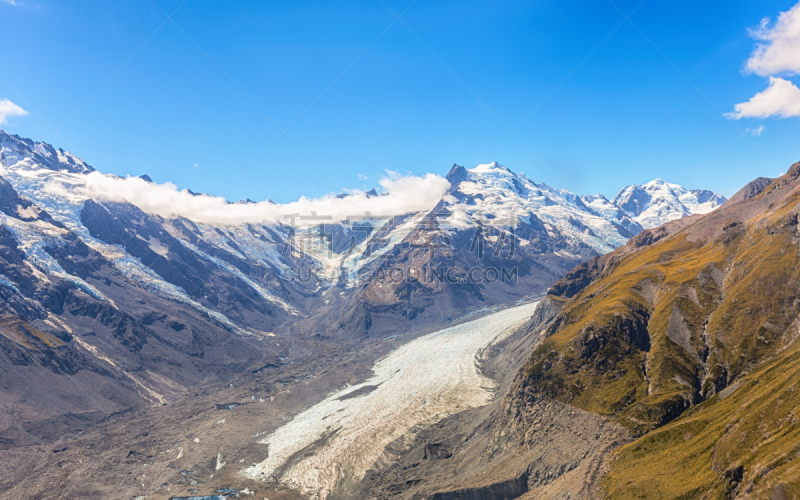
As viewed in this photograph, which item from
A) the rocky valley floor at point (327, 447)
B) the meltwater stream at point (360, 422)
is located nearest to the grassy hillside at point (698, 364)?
the rocky valley floor at point (327, 447)

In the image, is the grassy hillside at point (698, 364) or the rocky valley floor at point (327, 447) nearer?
the grassy hillside at point (698, 364)

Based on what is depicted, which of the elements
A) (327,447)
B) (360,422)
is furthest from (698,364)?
(327,447)

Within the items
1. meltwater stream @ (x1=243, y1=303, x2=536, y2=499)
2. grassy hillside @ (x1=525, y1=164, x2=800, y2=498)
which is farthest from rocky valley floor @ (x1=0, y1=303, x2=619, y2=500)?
grassy hillside @ (x1=525, y1=164, x2=800, y2=498)

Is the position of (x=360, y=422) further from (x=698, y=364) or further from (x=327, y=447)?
(x=698, y=364)

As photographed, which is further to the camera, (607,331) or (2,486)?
(2,486)

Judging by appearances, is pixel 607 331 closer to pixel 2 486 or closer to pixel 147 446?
pixel 147 446

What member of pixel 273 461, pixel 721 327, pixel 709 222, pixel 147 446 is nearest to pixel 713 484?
pixel 721 327

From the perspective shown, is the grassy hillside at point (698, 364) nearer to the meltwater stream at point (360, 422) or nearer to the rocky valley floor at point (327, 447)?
the rocky valley floor at point (327, 447)
